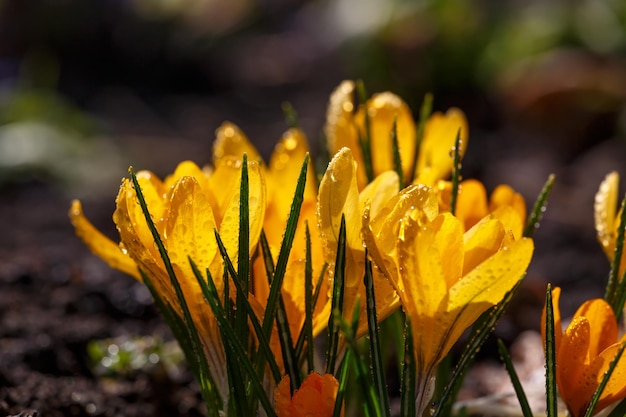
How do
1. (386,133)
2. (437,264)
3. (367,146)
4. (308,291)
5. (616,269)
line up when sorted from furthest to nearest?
(386,133) → (367,146) → (616,269) → (308,291) → (437,264)

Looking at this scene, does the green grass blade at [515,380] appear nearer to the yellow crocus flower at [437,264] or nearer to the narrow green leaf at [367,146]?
the yellow crocus flower at [437,264]

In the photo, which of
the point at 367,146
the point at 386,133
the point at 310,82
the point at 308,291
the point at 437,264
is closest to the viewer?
the point at 437,264

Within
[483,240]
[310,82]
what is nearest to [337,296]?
[483,240]

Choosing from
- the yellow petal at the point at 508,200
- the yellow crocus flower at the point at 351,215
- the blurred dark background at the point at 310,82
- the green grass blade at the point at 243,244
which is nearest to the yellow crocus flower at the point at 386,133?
the yellow petal at the point at 508,200

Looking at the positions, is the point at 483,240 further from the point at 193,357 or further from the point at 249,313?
the point at 193,357

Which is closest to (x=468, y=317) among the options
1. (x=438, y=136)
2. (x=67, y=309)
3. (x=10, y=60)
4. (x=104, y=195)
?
(x=438, y=136)

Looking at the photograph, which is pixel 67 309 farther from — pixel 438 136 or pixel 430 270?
pixel 430 270

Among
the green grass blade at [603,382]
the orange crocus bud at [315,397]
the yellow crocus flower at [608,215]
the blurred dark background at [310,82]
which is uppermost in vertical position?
the blurred dark background at [310,82]
